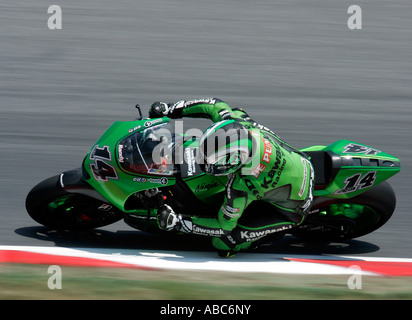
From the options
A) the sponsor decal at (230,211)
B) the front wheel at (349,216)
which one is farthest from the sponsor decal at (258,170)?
the front wheel at (349,216)

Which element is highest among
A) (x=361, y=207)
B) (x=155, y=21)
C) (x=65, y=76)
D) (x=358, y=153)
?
(x=155, y=21)

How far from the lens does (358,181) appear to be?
5.21 metres

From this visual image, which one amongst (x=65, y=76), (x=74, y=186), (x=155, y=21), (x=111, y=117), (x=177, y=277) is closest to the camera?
(x=177, y=277)

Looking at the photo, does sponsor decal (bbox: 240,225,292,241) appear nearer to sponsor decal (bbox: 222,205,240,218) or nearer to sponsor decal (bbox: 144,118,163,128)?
sponsor decal (bbox: 222,205,240,218)

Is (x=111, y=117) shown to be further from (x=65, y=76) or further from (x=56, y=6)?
(x=56, y=6)

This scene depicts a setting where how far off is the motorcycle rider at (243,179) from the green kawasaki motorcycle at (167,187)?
137mm

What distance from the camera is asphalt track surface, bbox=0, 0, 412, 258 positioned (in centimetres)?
607

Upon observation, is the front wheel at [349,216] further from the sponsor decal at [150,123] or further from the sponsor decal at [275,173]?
the sponsor decal at [150,123]

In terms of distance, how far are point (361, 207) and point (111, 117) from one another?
10.5ft

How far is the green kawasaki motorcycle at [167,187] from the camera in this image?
490 cm

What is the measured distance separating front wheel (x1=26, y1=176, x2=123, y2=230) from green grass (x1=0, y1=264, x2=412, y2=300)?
67 cm

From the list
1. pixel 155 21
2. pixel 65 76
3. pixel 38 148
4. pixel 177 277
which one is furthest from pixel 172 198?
pixel 155 21

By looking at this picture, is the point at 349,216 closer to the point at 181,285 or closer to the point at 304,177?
the point at 304,177

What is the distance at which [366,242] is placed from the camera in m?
5.82
